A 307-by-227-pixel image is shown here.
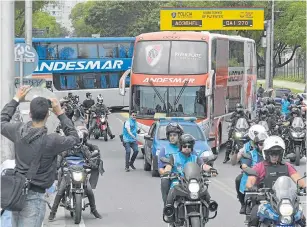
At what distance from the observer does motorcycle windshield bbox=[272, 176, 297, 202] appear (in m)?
8.15

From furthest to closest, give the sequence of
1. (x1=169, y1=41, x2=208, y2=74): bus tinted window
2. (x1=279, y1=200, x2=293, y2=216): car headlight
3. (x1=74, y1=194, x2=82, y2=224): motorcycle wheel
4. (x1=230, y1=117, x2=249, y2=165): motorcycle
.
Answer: (x1=169, y1=41, x2=208, y2=74): bus tinted window < (x1=230, y1=117, x2=249, y2=165): motorcycle < (x1=74, y1=194, x2=82, y2=224): motorcycle wheel < (x1=279, y1=200, x2=293, y2=216): car headlight

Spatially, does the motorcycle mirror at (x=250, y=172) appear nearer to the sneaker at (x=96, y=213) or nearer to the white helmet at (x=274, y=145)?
the white helmet at (x=274, y=145)

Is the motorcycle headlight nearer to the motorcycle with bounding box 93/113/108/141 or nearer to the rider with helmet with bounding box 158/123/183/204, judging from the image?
the motorcycle with bounding box 93/113/108/141

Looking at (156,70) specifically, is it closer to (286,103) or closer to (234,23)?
(286,103)

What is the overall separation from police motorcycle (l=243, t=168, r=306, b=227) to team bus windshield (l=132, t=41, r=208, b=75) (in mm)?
14909

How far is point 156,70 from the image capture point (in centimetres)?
2345

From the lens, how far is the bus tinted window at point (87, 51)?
42938mm

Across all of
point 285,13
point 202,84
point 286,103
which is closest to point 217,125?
point 202,84

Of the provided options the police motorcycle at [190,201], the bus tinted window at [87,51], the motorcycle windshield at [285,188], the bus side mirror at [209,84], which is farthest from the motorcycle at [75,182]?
the bus tinted window at [87,51]

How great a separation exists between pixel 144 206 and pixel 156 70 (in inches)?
378

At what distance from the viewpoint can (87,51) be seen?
141 feet

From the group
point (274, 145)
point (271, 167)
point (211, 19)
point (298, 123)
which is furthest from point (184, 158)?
point (211, 19)

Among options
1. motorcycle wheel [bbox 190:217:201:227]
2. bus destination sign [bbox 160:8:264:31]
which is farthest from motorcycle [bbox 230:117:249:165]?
bus destination sign [bbox 160:8:264:31]

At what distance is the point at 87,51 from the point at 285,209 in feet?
117
